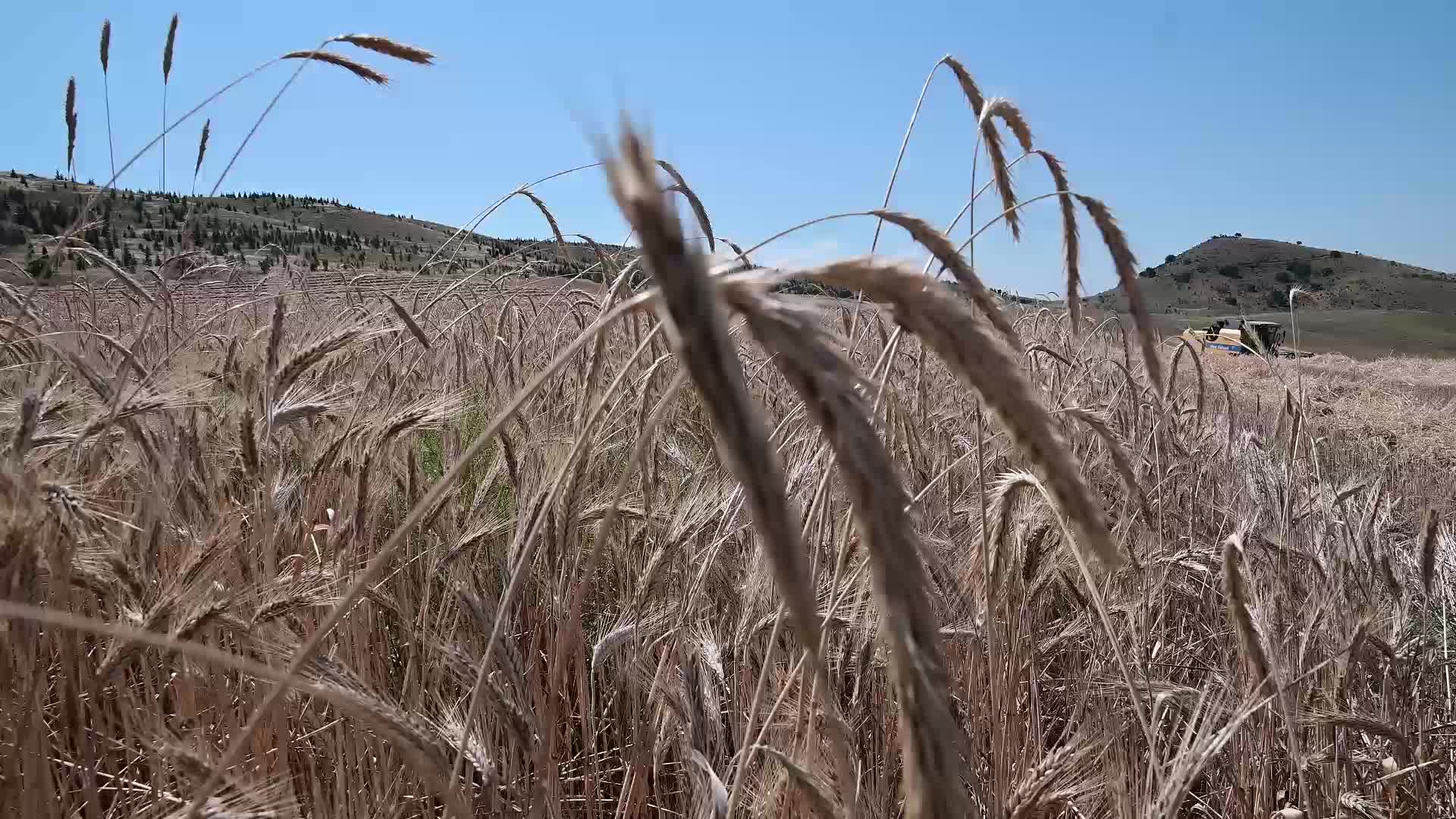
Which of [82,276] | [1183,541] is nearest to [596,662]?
[1183,541]

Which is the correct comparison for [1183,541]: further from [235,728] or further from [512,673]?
[235,728]

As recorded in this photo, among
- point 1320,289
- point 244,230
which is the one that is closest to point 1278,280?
point 1320,289

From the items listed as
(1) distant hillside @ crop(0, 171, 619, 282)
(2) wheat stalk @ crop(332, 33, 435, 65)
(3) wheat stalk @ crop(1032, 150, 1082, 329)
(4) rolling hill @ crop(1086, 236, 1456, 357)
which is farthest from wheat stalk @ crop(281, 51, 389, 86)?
(4) rolling hill @ crop(1086, 236, 1456, 357)

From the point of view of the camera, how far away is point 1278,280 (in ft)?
221

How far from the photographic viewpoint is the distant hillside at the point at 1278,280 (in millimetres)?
56088

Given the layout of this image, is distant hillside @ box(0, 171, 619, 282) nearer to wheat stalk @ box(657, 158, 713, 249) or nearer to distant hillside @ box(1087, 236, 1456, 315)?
wheat stalk @ box(657, 158, 713, 249)

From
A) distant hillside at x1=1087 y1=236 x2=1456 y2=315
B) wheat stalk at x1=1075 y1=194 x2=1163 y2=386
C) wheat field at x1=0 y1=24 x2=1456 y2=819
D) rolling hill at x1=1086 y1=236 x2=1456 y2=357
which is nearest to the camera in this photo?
wheat field at x1=0 y1=24 x2=1456 y2=819

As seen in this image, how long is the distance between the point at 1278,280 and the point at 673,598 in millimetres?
82040

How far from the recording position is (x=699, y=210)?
244 cm

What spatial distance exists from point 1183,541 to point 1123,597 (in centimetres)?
64

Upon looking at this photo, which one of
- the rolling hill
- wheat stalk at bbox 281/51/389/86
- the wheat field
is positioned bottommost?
the wheat field

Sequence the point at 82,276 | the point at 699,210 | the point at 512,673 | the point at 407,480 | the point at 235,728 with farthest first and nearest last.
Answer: the point at 82,276 < the point at 699,210 < the point at 407,480 < the point at 235,728 < the point at 512,673

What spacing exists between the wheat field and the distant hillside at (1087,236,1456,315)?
2242 inches

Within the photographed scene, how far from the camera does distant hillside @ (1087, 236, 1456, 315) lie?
5609 cm
